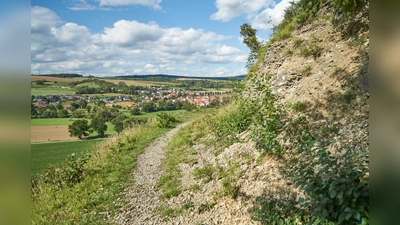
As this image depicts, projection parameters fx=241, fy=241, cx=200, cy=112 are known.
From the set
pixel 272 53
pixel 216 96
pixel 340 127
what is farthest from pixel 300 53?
pixel 216 96

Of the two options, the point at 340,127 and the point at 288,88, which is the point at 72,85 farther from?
the point at 340,127

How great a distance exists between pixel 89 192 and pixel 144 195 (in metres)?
1.57

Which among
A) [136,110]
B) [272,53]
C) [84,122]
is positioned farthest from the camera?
[136,110]

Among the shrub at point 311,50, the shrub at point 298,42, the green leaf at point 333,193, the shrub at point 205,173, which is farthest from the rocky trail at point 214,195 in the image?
the shrub at point 298,42

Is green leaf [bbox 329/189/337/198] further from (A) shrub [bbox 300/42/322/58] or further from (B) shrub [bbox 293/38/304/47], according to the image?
(B) shrub [bbox 293/38/304/47]

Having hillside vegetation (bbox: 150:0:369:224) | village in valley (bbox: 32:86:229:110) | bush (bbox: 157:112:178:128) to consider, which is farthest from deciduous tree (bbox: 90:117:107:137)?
hillside vegetation (bbox: 150:0:369:224)

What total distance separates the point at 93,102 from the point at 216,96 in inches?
291

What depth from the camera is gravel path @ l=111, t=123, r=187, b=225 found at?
496 centimetres

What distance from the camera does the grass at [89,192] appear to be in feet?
17.1

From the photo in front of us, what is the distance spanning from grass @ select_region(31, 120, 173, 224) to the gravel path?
0.26 metres

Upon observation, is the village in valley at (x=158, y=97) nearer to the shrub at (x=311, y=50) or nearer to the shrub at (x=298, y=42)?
the shrub at (x=298, y=42)

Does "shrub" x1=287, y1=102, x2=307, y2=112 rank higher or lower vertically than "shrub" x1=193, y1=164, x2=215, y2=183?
higher

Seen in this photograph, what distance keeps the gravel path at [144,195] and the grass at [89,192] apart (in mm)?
262
